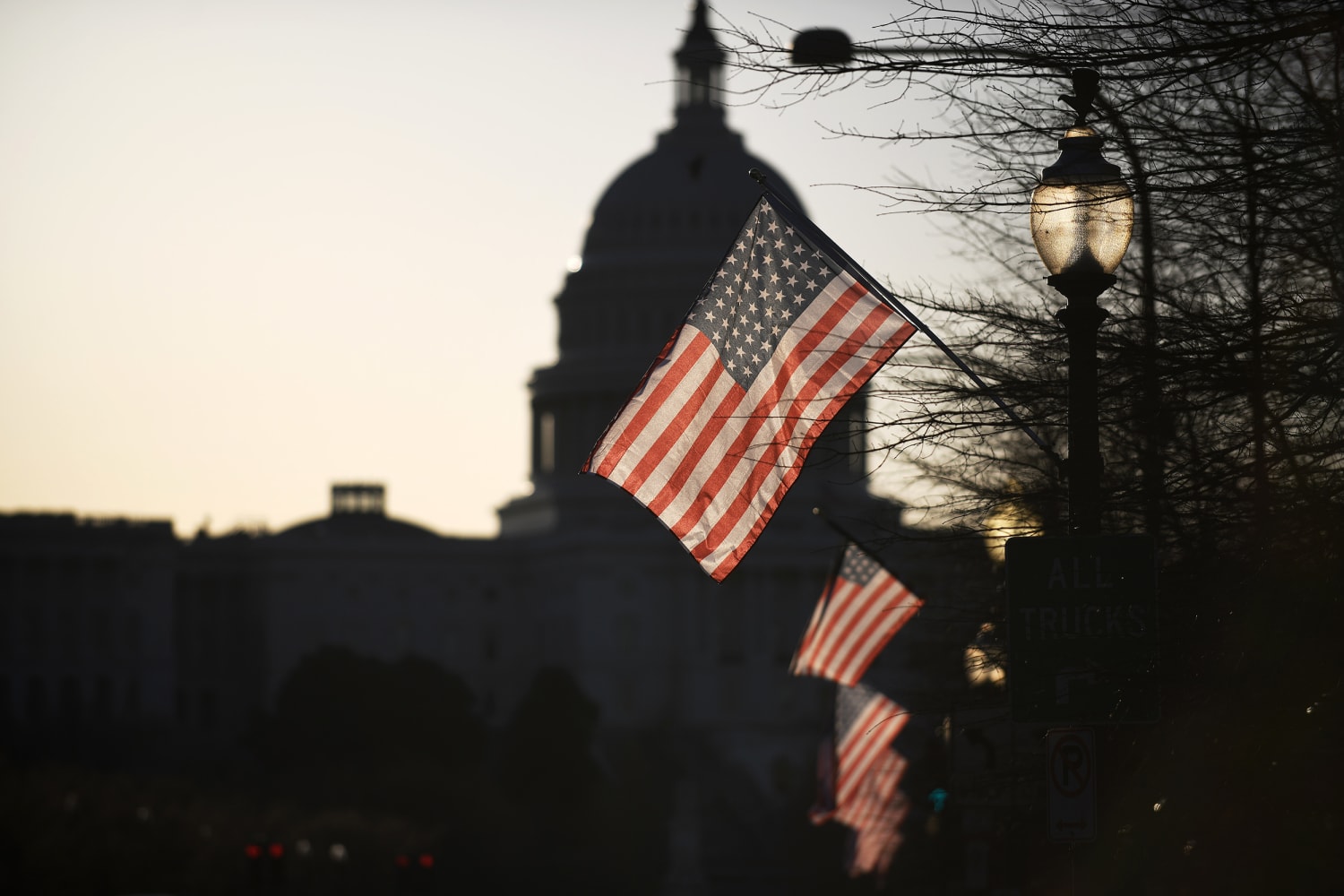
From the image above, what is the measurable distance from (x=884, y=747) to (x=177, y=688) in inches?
5929

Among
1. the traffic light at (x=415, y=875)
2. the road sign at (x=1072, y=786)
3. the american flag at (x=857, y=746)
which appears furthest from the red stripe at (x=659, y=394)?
the traffic light at (x=415, y=875)

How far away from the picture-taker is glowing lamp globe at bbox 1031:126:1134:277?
16.2 meters

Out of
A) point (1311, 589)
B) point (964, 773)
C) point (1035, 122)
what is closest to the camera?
point (1311, 589)

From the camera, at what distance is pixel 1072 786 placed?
15891 mm

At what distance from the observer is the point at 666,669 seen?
170 meters

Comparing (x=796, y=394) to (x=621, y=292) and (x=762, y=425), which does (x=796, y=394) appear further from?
(x=621, y=292)

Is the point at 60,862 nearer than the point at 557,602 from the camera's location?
Yes

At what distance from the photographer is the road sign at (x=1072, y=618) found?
15820 millimetres

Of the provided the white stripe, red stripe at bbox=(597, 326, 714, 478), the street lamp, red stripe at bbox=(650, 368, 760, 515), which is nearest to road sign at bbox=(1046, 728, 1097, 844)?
the street lamp

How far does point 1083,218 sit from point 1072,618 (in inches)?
91.4

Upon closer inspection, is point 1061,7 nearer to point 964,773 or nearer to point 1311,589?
A: point 1311,589

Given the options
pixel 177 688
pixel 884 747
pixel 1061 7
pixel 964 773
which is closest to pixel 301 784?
pixel 177 688

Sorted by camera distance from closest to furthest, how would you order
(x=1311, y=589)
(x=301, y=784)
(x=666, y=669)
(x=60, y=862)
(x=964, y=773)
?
(x=1311, y=589)
(x=964, y=773)
(x=60, y=862)
(x=301, y=784)
(x=666, y=669)

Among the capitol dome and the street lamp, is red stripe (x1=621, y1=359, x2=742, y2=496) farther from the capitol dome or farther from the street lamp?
the capitol dome
